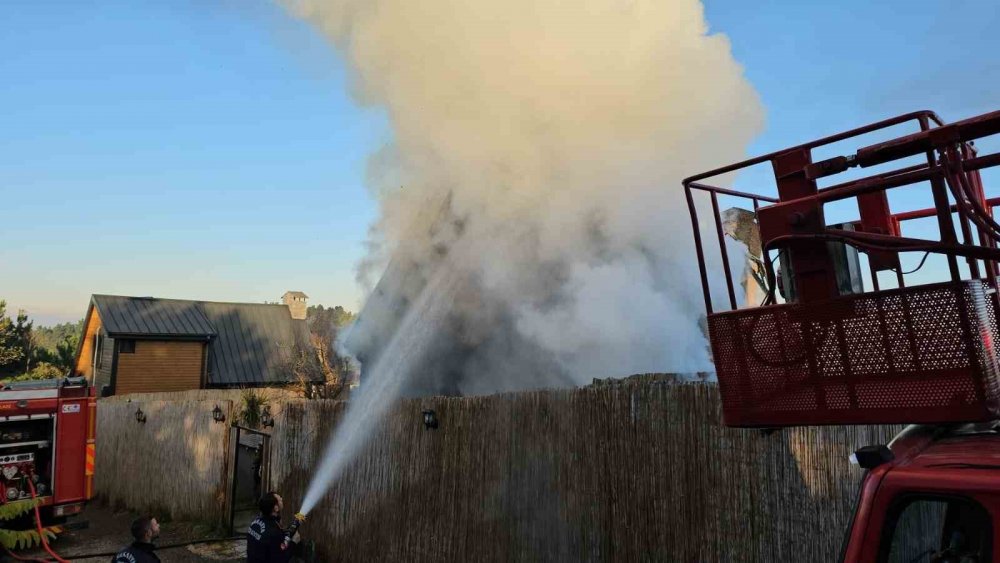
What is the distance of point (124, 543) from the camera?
9586 millimetres

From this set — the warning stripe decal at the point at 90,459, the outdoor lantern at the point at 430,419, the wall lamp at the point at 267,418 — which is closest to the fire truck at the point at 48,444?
the warning stripe decal at the point at 90,459

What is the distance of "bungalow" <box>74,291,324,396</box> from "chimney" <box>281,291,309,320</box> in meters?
2.28

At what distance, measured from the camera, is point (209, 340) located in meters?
23.8

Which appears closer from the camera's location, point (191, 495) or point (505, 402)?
point (505, 402)

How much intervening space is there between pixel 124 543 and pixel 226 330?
16.5 m

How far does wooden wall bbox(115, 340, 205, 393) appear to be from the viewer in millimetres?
21953

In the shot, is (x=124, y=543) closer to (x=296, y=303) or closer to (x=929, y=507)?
(x=929, y=507)

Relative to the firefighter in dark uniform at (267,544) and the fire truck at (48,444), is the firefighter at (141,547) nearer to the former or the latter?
the firefighter in dark uniform at (267,544)

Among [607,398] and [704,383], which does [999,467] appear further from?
[607,398]

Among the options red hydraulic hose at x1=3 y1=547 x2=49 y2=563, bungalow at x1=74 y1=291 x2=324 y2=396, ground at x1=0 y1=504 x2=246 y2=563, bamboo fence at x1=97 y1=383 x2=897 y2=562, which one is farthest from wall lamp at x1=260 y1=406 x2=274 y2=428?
bungalow at x1=74 y1=291 x2=324 y2=396

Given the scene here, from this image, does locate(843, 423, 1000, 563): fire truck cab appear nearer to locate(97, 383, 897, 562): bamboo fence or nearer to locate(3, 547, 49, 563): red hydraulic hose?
locate(97, 383, 897, 562): bamboo fence

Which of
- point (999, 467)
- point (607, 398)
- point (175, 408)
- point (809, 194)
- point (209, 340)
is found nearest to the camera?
point (999, 467)

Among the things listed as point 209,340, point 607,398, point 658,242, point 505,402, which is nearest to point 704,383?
point 607,398

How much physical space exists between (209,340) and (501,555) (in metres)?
21.3
